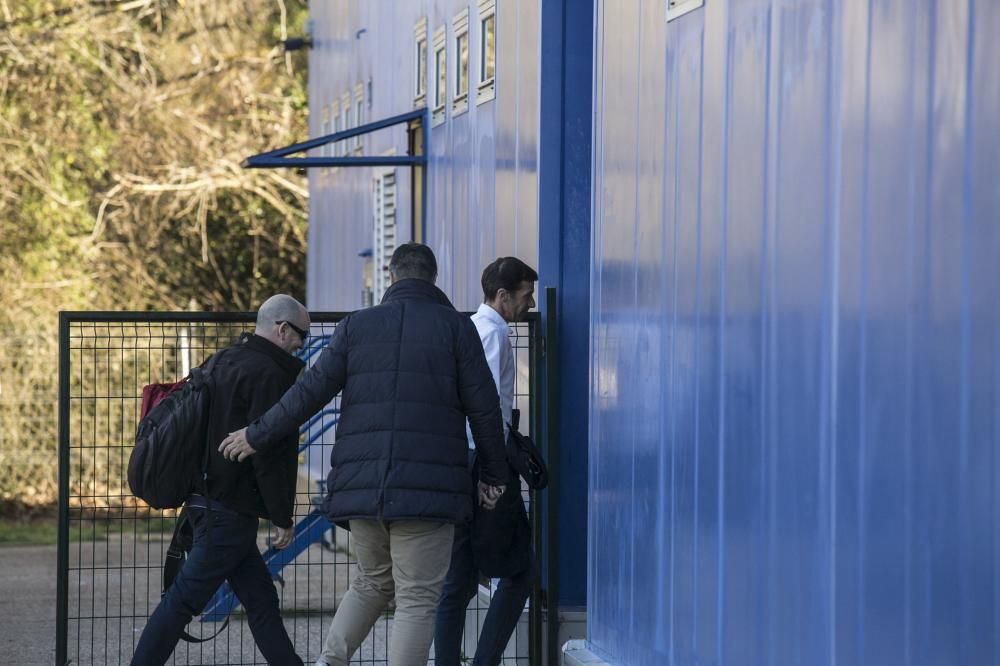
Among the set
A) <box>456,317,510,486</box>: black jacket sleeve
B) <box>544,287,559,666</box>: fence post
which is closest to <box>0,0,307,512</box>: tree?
<box>544,287,559,666</box>: fence post

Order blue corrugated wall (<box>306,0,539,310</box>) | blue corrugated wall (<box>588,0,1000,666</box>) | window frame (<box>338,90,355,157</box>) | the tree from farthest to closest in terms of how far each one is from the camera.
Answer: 1. the tree
2. window frame (<box>338,90,355,157</box>)
3. blue corrugated wall (<box>306,0,539,310</box>)
4. blue corrugated wall (<box>588,0,1000,666</box>)

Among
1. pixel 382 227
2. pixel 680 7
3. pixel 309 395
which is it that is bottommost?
pixel 309 395

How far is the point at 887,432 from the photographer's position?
4215 millimetres

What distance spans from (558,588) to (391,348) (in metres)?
2.22

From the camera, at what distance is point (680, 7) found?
5.95 m

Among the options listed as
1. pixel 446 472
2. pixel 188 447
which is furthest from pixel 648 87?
A: pixel 188 447

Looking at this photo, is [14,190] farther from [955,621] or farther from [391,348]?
[955,621]

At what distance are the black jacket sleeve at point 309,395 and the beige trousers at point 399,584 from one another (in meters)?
0.47

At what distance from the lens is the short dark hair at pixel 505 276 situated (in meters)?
7.11

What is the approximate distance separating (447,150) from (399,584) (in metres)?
5.05

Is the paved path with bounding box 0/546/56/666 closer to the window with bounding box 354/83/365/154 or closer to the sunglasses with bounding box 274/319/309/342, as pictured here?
the sunglasses with bounding box 274/319/309/342

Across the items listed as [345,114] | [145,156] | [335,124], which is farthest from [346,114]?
[145,156]

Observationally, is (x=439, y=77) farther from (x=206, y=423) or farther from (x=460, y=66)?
(x=206, y=423)

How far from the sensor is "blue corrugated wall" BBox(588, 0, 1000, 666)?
392 centimetres
